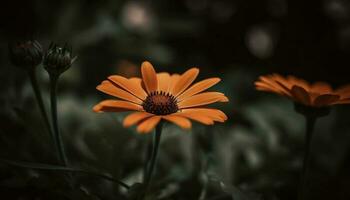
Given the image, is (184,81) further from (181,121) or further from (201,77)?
(201,77)

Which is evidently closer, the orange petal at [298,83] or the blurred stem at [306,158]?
the blurred stem at [306,158]

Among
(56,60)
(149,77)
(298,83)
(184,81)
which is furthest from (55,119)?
(298,83)

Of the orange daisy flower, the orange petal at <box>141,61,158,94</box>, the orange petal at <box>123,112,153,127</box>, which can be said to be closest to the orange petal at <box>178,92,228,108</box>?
the orange daisy flower

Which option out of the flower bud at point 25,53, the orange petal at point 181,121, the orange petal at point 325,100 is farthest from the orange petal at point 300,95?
Answer: the flower bud at point 25,53

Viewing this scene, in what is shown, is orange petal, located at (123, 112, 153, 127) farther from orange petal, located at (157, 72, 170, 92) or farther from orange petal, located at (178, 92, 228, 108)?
orange petal, located at (157, 72, 170, 92)

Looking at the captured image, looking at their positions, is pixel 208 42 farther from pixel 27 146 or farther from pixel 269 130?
pixel 27 146

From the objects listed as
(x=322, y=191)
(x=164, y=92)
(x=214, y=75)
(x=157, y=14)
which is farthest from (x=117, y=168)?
(x=157, y=14)

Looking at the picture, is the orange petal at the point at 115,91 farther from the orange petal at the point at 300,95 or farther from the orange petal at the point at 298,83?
the orange petal at the point at 298,83
